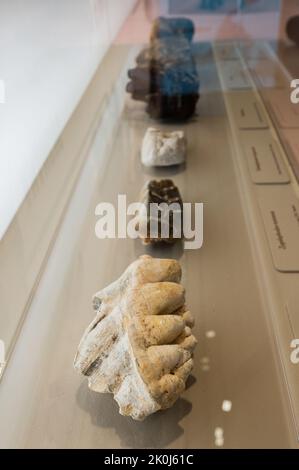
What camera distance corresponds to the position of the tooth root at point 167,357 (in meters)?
0.84

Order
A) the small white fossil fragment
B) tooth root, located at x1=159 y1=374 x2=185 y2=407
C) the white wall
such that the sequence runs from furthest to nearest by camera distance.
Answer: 1. the small white fossil fragment
2. the white wall
3. tooth root, located at x1=159 y1=374 x2=185 y2=407

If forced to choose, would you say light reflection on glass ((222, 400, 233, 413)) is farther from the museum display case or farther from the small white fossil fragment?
the small white fossil fragment

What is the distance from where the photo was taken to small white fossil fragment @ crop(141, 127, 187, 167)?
1.73 metres

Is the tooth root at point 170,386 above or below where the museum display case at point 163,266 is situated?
above

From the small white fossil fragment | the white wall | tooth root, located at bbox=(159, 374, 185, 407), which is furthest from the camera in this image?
the small white fossil fragment

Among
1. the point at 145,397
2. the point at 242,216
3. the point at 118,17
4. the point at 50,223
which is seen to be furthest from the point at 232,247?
the point at 118,17

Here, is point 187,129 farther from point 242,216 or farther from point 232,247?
point 232,247

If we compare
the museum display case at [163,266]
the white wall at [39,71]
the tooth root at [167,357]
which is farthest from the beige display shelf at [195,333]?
the white wall at [39,71]

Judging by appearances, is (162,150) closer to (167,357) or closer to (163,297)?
(163,297)

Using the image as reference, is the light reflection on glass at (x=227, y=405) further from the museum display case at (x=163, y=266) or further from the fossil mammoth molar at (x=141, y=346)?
the fossil mammoth molar at (x=141, y=346)

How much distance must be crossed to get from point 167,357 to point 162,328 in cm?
5

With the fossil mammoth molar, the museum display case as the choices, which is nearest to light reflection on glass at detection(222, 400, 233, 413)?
the museum display case

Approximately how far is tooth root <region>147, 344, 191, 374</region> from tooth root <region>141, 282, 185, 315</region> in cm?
7

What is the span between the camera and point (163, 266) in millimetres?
1010
